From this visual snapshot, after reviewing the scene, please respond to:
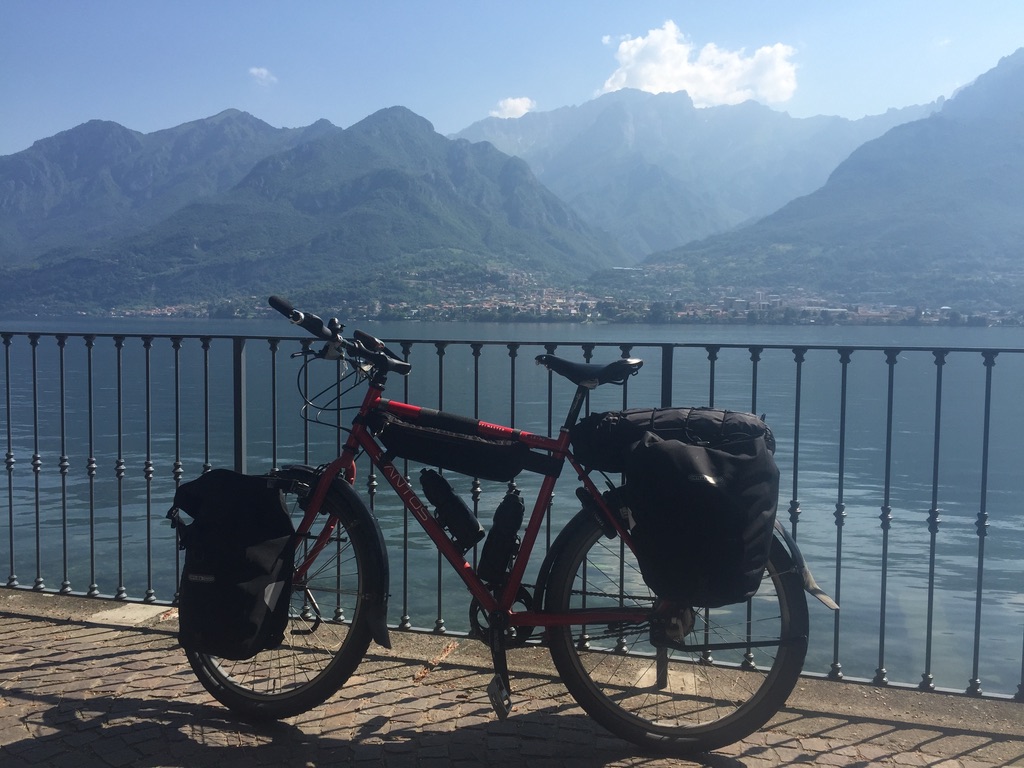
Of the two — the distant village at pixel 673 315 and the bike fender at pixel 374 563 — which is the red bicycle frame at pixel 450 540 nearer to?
the bike fender at pixel 374 563

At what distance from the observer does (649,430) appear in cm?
298

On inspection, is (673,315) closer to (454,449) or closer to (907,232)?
(454,449)

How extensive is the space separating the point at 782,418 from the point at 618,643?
86.6ft

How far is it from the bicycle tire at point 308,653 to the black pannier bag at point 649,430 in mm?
882

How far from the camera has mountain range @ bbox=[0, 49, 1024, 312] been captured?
6769 cm

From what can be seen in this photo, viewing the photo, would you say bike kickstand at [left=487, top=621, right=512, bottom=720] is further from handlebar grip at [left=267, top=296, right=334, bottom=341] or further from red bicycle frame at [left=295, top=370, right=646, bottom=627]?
handlebar grip at [left=267, top=296, right=334, bottom=341]

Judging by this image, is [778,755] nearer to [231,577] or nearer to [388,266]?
[231,577]

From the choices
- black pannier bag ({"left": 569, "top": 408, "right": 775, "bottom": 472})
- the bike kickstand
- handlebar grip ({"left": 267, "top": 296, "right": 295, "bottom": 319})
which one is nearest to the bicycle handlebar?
handlebar grip ({"left": 267, "top": 296, "right": 295, "bottom": 319})

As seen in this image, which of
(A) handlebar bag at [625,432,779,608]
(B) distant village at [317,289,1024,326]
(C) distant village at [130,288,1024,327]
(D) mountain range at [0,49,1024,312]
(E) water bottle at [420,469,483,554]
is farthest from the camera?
(D) mountain range at [0,49,1024,312]

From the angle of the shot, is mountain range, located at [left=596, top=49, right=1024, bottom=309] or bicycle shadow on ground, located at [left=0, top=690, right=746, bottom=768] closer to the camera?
bicycle shadow on ground, located at [left=0, top=690, right=746, bottom=768]

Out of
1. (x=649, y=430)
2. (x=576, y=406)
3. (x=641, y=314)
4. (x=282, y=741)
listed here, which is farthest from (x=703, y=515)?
(x=641, y=314)

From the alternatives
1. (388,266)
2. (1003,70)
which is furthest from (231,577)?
(1003,70)

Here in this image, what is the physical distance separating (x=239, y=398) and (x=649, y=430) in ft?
7.88

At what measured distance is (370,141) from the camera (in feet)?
512
